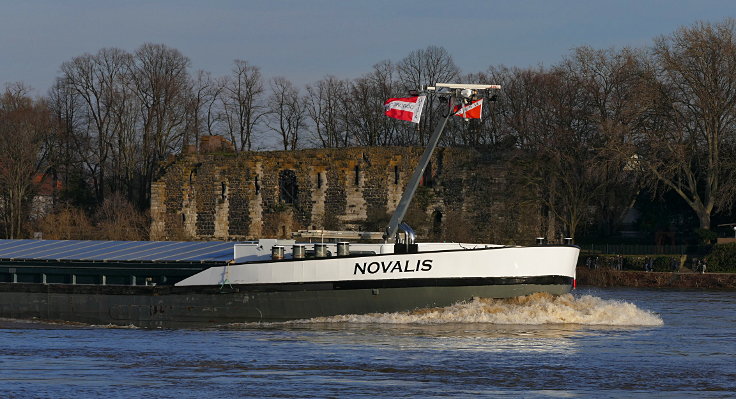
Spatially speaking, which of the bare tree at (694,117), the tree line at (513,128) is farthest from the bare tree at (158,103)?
the bare tree at (694,117)

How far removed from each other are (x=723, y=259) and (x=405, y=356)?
33.9 metres

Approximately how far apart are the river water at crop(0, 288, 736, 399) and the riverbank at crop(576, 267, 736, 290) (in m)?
19.1

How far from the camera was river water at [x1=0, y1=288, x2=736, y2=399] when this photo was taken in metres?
22.3

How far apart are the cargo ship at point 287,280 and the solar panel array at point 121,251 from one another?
0.48ft

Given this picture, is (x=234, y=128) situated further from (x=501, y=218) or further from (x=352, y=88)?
(x=501, y=218)

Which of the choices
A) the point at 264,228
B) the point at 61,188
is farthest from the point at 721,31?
the point at 61,188

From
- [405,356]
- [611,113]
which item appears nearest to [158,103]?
[611,113]

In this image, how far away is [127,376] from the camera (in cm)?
2359

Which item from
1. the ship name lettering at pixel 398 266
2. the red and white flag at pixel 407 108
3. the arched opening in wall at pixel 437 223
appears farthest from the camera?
the arched opening in wall at pixel 437 223

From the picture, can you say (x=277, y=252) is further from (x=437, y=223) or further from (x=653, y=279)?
(x=437, y=223)

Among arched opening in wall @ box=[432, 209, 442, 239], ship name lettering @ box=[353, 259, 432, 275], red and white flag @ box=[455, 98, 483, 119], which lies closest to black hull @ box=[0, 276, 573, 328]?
ship name lettering @ box=[353, 259, 432, 275]

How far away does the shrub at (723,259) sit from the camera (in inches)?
2202

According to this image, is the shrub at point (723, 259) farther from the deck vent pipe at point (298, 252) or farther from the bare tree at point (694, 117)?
the deck vent pipe at point (298, 252)

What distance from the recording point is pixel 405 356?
2594cm
